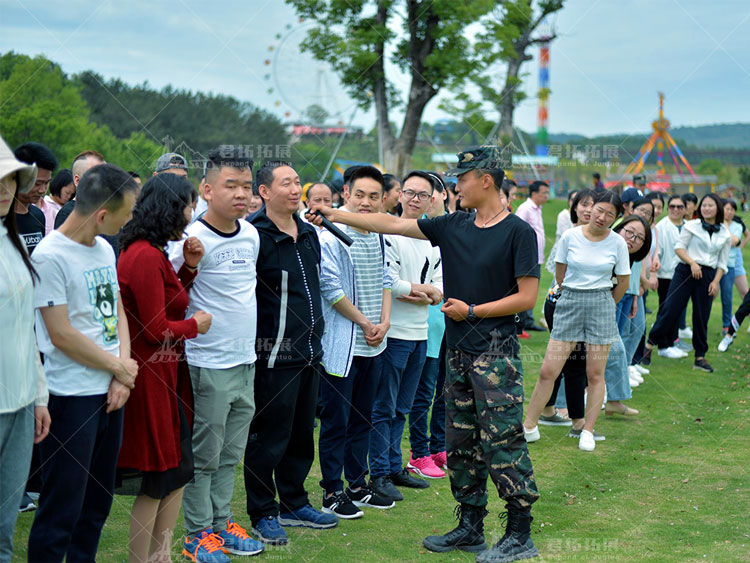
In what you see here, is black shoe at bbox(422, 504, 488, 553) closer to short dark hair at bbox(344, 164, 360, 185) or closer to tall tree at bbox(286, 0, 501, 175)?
short dark hair at bbox(344, 164, 360, 185)

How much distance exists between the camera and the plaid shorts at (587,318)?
19.5ft

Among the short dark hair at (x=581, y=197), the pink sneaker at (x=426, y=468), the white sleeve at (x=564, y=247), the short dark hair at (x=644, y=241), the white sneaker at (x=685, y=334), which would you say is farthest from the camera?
the white sneaker at (x=685, y=334)

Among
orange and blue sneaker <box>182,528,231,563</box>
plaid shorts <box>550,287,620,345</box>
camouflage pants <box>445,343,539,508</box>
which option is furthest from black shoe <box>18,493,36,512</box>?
plaid shorts <box>550,287,620,345</box>

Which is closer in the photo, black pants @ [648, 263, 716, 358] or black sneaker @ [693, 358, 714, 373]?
black sneaker @ [693, 358, 714, 373]

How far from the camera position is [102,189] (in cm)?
299

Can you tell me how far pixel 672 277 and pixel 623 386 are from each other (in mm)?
3264

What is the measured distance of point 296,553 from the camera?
3.91 meters

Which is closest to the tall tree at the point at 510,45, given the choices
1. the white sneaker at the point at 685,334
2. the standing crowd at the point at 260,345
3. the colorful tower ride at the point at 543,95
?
the colorful tower ride at the point at 543,95

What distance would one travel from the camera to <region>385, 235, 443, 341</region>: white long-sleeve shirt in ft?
16.1

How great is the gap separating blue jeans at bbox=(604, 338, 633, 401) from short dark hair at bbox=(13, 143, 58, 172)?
4934mm

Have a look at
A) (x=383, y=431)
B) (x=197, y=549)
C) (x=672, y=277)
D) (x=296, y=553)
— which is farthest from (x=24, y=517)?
(x=672, y=277)

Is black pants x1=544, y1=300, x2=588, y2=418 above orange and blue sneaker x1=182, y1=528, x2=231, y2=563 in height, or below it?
above

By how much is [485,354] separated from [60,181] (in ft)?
11.5

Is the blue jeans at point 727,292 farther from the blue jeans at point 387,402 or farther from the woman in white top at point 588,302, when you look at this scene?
the blue jeans at point 387,402
